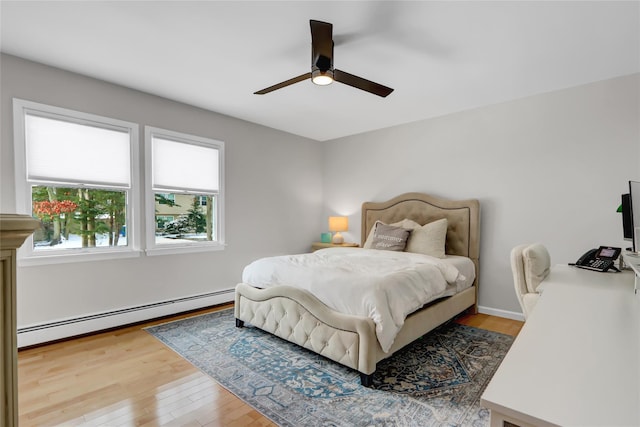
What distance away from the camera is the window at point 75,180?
272cm

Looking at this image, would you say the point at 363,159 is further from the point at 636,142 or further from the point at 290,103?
the point at 636,142

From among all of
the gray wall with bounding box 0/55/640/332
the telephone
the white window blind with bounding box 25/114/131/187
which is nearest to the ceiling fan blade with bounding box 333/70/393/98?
the gray wall with bounding box 0/55/640/332

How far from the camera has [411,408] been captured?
190 cm

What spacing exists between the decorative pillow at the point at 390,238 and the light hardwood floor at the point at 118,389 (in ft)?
8.00

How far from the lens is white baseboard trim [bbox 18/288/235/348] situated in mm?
2740

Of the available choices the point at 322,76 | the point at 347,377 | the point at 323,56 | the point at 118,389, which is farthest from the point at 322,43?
the point at 118,389

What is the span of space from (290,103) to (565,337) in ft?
11.1

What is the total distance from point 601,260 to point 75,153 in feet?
15.3

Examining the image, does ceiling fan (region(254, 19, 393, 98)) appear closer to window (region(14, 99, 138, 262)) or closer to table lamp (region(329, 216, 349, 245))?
window (region(14, 99, 138, 262))

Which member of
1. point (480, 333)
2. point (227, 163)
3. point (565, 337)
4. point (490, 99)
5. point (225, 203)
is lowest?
point (480, 333)

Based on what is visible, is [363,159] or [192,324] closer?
[192,324]

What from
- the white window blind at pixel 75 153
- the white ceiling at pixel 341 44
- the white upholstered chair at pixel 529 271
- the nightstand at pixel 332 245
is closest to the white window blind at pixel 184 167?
the white window blind at pixel 75 153

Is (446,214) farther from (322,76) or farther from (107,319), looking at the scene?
(107,319)

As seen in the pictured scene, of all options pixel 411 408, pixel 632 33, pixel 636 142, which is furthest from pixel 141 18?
pixel 636 142
